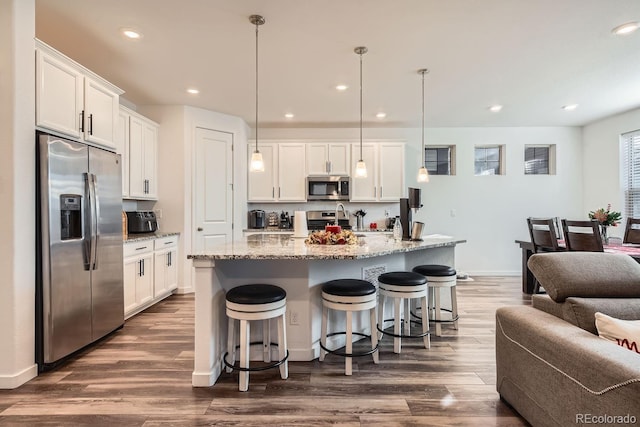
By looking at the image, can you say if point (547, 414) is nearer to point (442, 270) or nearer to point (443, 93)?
point (442, 270)

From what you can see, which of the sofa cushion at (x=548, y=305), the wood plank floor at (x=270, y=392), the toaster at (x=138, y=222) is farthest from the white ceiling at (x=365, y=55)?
the wood plank floor at (x=270, y=392)

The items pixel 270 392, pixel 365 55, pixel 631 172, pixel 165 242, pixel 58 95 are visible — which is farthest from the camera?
pixel 631 172

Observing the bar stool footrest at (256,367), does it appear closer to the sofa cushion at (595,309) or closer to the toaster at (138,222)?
the sofa cushion at (595,309)

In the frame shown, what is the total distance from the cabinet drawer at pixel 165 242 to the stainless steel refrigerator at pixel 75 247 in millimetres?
882

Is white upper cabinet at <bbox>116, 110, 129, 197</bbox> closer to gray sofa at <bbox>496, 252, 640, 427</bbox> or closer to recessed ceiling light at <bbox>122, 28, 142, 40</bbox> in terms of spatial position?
recessed ceiling light at <bbox>122, 28, 142, 40</bbox>

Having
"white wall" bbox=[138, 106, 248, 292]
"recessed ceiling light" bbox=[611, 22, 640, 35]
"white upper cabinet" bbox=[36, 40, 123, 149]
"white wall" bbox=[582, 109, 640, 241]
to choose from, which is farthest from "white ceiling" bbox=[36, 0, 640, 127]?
"white wall" bbox=[582, 109, 640, 241]

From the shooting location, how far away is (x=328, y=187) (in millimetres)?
5441

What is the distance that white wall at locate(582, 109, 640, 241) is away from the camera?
504 centimetres

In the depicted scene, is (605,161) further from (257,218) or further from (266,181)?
(257,218)

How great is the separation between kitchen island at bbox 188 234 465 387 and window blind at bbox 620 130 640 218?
411 centimetres

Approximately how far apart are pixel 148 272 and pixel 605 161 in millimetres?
7058

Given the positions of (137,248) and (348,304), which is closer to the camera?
(348,304)

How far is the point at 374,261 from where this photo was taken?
3.04 meters

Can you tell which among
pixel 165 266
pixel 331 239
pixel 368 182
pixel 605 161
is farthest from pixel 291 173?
pixel 605 161
